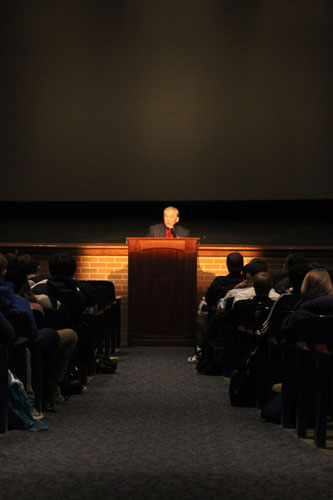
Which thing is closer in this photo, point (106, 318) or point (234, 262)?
point (234, 262)

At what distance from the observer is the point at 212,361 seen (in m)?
7.46

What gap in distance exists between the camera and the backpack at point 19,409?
492cm

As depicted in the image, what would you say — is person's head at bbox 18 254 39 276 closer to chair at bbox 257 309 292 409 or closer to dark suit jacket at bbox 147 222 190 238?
chair at bbox 257 309 292 409

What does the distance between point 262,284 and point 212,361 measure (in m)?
1.53

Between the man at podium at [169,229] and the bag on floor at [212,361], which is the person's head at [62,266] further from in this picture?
the man at podium at [169,229]

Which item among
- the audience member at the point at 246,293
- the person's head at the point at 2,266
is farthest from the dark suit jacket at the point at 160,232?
the person's head at the point at 2,266

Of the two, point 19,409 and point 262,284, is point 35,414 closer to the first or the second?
point 19,409

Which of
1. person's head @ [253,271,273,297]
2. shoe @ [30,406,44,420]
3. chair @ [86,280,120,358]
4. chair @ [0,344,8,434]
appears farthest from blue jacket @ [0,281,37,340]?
chair @ [86,280,120,358]

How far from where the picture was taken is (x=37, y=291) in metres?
6.39

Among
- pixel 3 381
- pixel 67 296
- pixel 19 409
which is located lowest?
pixel 19 409

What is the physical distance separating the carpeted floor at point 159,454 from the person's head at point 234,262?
5.98 feet

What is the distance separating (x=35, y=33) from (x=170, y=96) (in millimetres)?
2097

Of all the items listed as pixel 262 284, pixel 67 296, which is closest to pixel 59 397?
pixel 67 296

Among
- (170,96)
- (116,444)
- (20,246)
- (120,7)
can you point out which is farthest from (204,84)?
(116,444)
